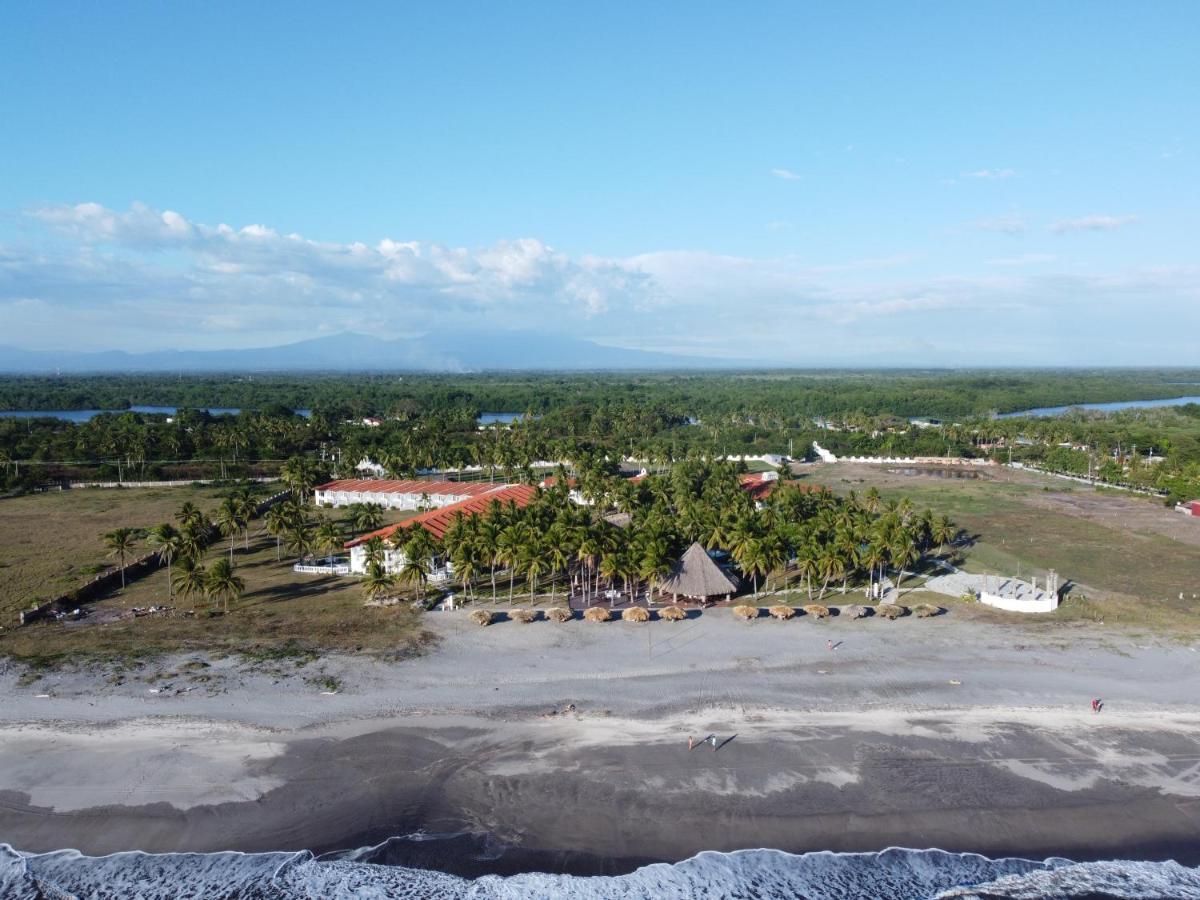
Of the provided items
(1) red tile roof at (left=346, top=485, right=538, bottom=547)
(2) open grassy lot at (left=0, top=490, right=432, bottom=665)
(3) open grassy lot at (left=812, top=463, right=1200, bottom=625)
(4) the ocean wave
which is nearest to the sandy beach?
(4) the ocean wave

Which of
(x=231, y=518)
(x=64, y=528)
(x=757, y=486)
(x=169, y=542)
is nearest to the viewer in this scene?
(x=169, y=542)

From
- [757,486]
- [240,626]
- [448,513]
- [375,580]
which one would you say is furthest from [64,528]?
[757,486]

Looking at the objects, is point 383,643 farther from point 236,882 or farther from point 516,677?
point 236,882

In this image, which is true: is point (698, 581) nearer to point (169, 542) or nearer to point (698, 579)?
point (698, 579)

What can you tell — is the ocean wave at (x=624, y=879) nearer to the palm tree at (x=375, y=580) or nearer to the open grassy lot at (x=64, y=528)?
the palm tree at (x=375, y=580)

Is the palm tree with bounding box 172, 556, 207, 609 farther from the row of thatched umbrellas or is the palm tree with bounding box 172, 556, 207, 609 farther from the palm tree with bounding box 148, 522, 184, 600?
the row of thatched umbrellas

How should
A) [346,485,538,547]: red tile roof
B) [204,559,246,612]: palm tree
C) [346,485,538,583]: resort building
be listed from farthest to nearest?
[346,485,538,547]: red tile roof < [346,485,538,583]: resort building < [204,559,246,612]: palm tree

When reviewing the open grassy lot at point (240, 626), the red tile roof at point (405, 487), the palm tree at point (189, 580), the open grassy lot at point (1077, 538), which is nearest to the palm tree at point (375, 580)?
the open grassy lot at point (240, 626)
